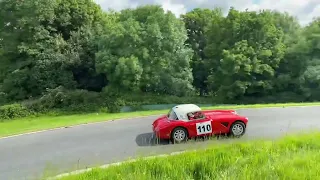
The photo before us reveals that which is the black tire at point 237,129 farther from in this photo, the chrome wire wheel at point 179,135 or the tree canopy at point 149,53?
the tree canopy at point 149,53

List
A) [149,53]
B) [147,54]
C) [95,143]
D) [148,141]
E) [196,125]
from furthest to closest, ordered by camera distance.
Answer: [149,53], [147,54], [95,143], [148,141], [196,125]

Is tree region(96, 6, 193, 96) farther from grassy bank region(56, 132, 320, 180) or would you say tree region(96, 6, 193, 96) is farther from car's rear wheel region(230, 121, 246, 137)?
grassy bank region(56, 132, 320, 180)

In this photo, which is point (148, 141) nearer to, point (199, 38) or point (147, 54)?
point (147, 54)

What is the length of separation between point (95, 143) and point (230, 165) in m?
6.52

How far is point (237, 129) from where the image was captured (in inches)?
428

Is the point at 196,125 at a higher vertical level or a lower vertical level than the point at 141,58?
lower

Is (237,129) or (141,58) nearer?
(237,129)

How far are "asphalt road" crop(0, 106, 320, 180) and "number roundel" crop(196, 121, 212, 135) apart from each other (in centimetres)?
90

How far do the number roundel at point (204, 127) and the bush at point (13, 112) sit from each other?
2392cm

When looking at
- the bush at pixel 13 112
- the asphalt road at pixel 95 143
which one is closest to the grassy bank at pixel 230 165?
the asphalt road at pixel 95 143

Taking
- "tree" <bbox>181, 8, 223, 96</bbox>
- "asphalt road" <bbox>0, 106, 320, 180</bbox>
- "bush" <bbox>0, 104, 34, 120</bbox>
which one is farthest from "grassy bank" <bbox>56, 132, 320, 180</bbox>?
"tree" <bbox>181, 8, 223, 96</bbox>

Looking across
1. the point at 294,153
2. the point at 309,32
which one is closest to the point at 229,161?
the point at 294,153

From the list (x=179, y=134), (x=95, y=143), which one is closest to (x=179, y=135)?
(x=179, y=134)

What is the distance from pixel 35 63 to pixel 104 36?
294 inches
